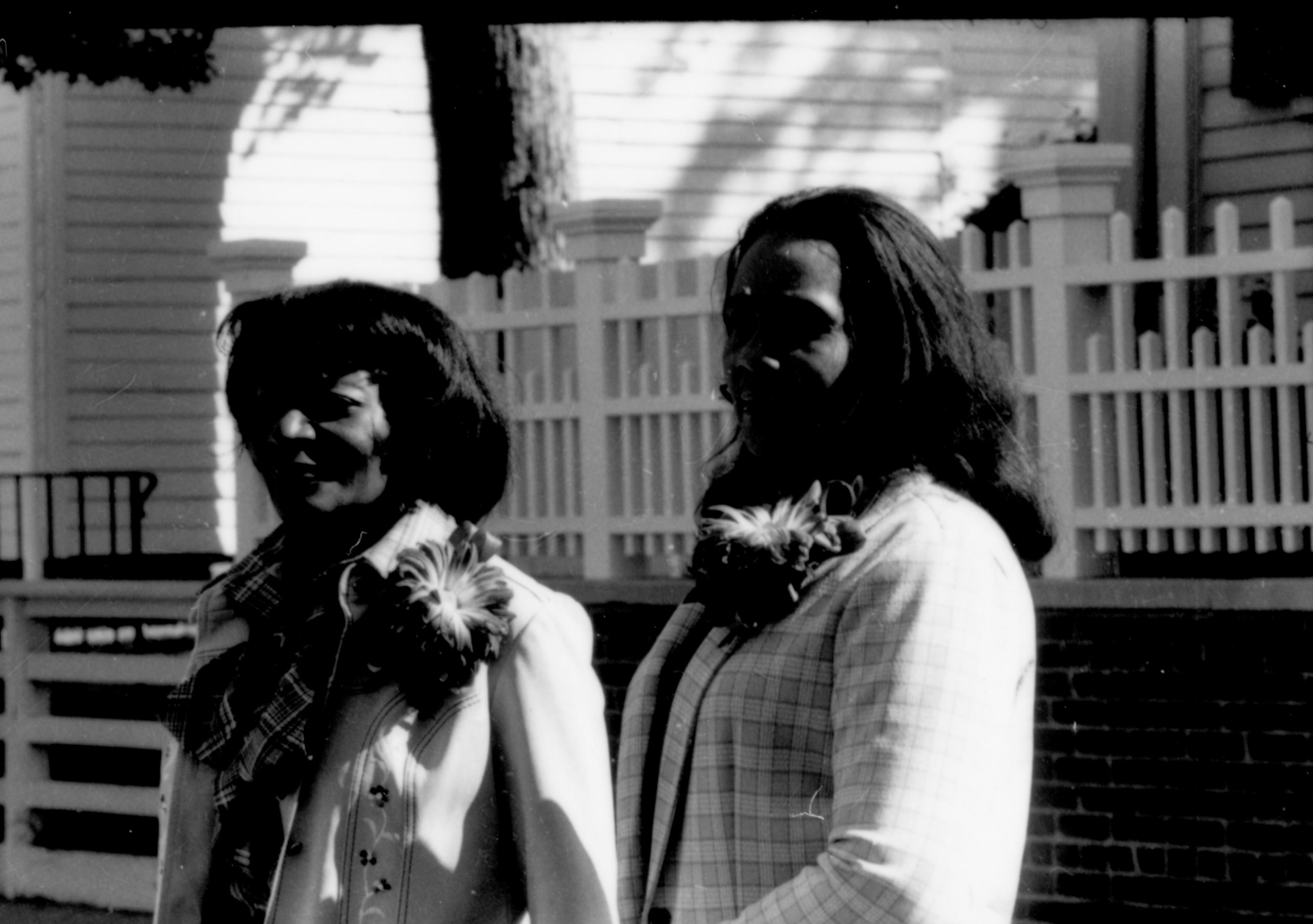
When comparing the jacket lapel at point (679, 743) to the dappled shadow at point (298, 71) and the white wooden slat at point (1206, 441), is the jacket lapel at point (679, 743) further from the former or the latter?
the dappled shadow at point (298, 71)

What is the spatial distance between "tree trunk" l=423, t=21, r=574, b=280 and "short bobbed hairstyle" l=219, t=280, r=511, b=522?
20.2 ft

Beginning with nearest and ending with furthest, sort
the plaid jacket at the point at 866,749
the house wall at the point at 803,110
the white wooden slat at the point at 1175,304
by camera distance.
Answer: the plaid jacket at the point at 866,749, the white wooden slat at the point at 1175,304, the house wall at the point at 803,110

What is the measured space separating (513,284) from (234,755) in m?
5.23

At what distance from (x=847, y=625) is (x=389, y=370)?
956 mm

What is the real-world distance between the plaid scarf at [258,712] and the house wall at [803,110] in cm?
1153

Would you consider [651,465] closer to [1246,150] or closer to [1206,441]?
[1206,441]

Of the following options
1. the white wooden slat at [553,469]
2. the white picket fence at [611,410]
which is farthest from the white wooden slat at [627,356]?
the white wooden slat at [553,469]

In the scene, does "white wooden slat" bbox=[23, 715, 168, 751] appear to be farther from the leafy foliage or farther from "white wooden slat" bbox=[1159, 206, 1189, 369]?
"white wooden slat" bbox=[1159, 206, 1189, 369]

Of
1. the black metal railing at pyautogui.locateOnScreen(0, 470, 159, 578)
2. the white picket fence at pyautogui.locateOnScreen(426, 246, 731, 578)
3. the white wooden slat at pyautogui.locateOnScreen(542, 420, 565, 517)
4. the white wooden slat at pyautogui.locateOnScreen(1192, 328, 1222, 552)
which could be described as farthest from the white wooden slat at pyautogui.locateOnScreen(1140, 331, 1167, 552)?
the black metal railing at pyautogui.locateOnScreen(0, 470, 159, 578)

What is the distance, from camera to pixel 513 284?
7605 mm

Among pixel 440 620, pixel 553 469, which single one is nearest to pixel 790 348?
pixel 440 620

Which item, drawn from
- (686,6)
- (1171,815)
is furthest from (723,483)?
(1171,815)

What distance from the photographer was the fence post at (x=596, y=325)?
285 inches

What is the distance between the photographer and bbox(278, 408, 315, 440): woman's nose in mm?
2551
